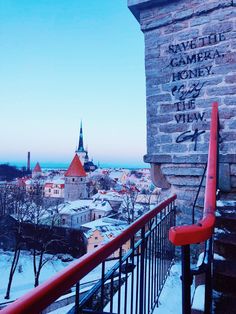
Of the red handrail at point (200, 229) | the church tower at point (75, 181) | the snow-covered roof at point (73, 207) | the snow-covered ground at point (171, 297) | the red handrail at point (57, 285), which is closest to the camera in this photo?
the red handrail at point (57, 285)

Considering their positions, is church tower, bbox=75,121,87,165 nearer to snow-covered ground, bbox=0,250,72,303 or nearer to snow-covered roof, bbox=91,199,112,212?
snow-covered roof, bbox=91,199,112,212

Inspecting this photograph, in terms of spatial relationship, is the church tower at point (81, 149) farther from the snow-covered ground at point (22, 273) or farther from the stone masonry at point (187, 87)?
the stone masonry at point (187, 87)

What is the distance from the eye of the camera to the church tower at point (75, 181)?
129 ft

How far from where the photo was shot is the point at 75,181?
39750 mm

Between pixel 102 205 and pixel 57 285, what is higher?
pixel 57 285

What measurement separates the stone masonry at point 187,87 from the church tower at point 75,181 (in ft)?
118

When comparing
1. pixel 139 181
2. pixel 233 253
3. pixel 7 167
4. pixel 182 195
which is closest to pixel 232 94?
pixel 182 195

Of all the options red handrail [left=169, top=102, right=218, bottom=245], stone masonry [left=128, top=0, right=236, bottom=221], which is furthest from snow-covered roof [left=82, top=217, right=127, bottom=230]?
red handrail [left=169, top=102, right=218, bottom=245]

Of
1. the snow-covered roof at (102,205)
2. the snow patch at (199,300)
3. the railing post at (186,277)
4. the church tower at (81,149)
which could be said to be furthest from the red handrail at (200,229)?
the church tower at (81,149)

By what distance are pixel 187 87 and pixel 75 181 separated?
36914 mm

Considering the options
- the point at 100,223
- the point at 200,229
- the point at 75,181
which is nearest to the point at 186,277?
the point at 200,229

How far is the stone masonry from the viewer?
354 centimetres

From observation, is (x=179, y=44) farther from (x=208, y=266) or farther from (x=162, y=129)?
(x=208, y=266)

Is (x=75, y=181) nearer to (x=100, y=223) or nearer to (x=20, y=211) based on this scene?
(x=100, y=223)
